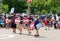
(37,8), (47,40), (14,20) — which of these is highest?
(37,8)

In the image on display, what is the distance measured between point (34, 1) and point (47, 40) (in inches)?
2489

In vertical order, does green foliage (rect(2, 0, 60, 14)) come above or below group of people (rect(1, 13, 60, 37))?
above

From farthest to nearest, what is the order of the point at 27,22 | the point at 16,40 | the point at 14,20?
1. the point at 27,22
2. the point at 14,20
3. the point at 16,40

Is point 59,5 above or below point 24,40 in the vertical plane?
above

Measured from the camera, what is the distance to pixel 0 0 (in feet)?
257

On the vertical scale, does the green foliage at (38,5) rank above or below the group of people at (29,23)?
above

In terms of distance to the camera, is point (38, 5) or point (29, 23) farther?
point (38, 5)

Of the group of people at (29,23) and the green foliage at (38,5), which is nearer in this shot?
the group of people at (29,23)

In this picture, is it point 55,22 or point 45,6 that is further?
point 45,6

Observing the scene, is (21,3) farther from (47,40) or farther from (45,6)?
(47,40)

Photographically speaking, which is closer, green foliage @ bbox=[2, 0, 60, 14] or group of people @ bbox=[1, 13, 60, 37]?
group of people @ bbox=[1, 13, 60, 37]

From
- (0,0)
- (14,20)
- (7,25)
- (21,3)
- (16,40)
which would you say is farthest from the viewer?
(21,3)

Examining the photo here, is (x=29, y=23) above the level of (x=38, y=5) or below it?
below

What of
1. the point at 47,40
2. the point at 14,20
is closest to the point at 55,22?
the point at 14,20
